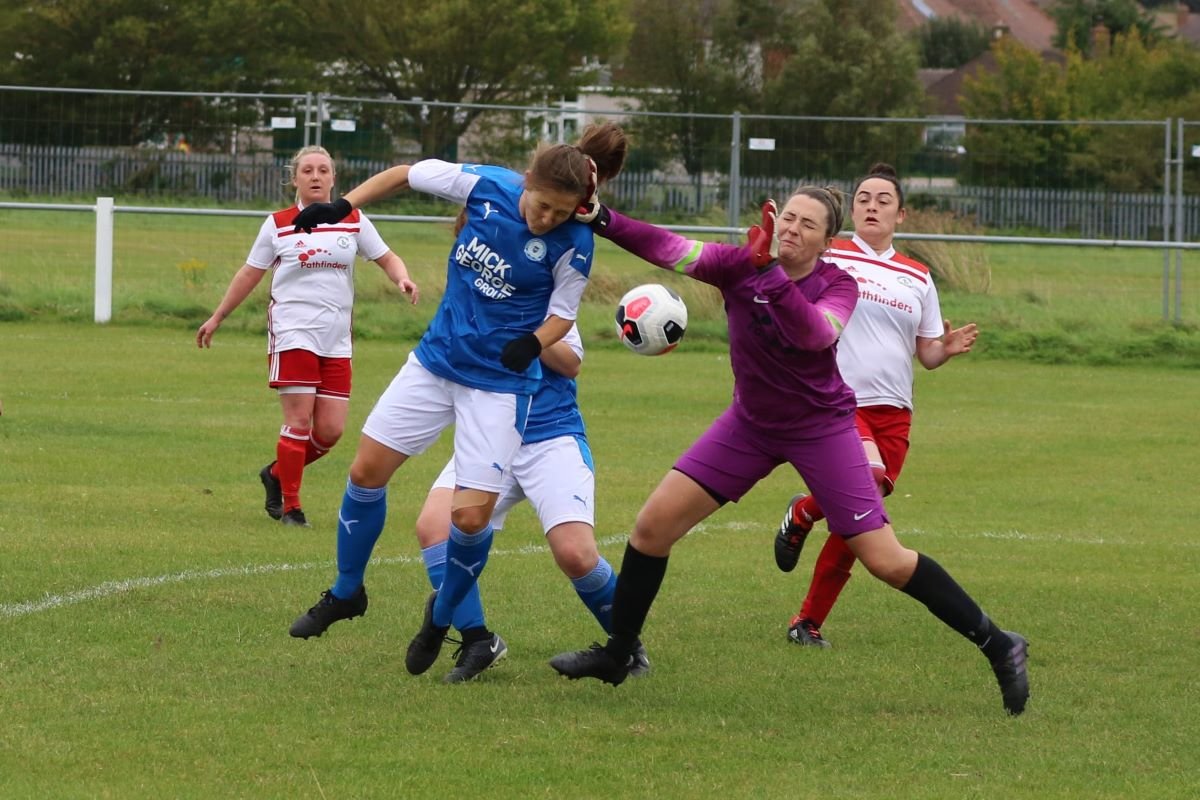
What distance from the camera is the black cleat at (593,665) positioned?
19.4ft

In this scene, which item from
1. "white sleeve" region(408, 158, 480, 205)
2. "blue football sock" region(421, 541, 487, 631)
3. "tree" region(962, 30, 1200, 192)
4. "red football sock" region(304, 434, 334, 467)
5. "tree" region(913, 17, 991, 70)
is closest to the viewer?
"white sleeve" region(408, 158, 480, 205)

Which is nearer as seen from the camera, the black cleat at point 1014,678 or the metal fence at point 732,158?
the black cleat at point 1014,678

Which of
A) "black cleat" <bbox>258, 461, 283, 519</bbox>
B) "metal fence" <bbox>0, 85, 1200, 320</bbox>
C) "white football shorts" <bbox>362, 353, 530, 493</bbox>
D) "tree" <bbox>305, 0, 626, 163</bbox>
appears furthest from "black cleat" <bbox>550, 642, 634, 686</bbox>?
"tree" <bbox>305, 0, 626, 163</bbox>

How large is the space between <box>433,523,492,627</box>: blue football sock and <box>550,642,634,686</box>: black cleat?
39cm

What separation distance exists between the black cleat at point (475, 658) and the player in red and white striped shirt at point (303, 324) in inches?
129

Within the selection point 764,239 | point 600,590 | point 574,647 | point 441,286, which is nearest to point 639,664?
point 600,590

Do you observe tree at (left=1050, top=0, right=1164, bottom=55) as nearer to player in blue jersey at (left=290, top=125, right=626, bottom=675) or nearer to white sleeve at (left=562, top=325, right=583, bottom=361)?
white sleeve at (left=562, top=325, right=583, bottom=361)

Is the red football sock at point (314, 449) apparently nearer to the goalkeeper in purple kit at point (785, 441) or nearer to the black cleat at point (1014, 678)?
the goalkeeper in purple kit at point (785, 441)

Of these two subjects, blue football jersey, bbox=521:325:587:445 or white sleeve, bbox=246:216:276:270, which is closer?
blue football jersey, bbox=521:325:587:445

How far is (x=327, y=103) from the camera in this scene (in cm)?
2094

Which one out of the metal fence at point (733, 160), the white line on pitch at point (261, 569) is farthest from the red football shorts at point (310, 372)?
the metal fence at point (733, 160)

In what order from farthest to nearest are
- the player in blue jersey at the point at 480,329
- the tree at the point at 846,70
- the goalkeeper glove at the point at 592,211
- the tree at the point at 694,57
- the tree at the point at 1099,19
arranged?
the tree at the point at 1099,19, the tree at the point at 694,57, the tree at the point at 846,70, the player in blue jersey at the point at 480,329, the goalkeeper glove at the point at 592,211

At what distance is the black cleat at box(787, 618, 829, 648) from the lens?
677cm

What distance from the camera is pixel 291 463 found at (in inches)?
363
